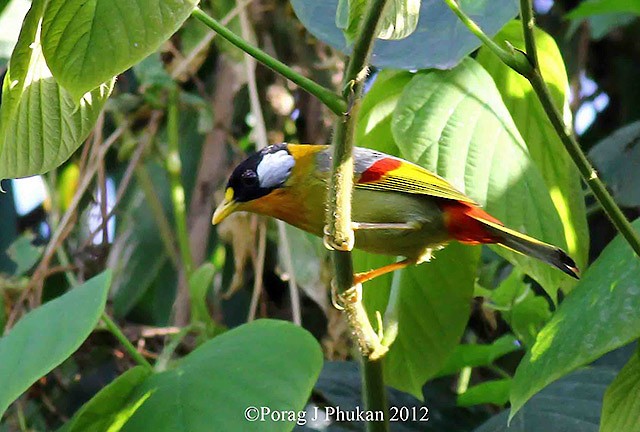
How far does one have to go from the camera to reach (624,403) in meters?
1.51

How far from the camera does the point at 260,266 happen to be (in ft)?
8.79

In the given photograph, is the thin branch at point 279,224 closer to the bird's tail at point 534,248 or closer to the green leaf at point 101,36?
the bird's tail at point 534,248

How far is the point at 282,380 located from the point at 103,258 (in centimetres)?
145

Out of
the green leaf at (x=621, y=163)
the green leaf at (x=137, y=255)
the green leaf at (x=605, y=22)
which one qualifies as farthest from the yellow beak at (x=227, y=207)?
the green leaf at (x=605, y=22)

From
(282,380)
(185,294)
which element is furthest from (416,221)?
(185,294)

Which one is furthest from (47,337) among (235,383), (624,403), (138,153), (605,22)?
(605,22)

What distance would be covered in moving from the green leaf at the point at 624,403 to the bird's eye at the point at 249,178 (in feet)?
2.88

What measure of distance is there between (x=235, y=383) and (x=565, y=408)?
0.77 metres

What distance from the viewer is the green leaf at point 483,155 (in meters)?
1.75

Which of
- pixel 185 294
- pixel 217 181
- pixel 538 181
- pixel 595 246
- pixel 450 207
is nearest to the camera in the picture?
pixel 538 181

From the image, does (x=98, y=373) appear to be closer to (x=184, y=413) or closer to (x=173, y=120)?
(x=173, y=120)

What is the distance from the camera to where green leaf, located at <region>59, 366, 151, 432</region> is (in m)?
1.64

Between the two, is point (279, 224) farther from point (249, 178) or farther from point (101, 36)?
point (101, 36)

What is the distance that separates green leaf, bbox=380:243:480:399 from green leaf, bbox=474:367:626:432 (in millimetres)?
184
